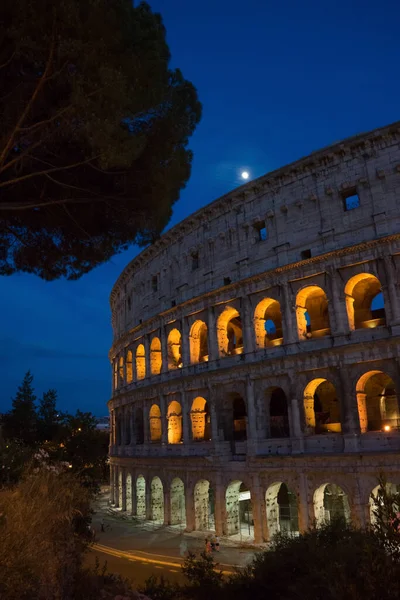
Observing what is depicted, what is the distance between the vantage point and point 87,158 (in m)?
11.9

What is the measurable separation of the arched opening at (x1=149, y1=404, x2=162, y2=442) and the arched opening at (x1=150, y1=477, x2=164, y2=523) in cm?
245

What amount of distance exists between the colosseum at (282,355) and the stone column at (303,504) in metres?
0.04

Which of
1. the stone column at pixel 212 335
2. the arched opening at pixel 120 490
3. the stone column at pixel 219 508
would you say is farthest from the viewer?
the arched opening at pixel 120 490

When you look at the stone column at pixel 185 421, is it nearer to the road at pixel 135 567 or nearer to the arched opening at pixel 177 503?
the arched opening at pixel 177 503

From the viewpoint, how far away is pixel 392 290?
59.6 feet

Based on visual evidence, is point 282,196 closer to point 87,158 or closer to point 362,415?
point 362,415

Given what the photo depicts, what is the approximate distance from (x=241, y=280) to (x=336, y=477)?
9330 millimetres

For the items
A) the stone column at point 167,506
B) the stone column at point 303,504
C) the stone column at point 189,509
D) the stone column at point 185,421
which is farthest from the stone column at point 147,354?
the stone column at point 303,504

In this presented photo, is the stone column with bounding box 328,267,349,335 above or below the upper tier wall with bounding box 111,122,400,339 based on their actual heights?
below

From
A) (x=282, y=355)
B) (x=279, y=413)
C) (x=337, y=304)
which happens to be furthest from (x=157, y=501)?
(x=337, y=304)

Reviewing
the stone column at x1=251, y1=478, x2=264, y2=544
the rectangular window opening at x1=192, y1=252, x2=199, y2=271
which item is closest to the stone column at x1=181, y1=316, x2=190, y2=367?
the rectangular window opening at x1=192, y1=252, x2=199, y2=271

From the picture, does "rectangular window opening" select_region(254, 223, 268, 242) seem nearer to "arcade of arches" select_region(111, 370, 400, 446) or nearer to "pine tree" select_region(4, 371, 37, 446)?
"arcade of arches" select_region(111, 370, 400, 446)

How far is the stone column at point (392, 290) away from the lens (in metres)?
17.9

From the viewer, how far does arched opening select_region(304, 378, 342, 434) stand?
19781 mm
